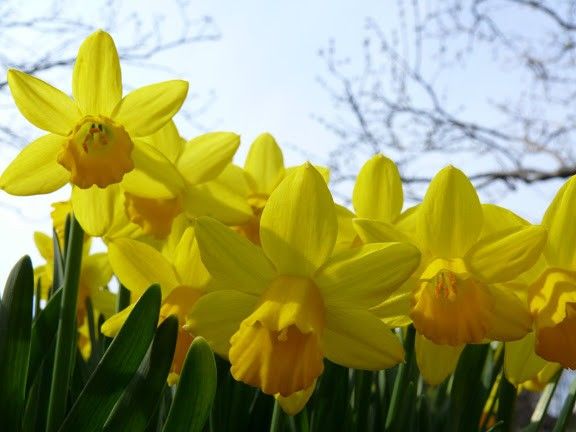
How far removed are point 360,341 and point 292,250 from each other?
0.13 meters

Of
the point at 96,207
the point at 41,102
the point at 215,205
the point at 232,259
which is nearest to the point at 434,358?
the point at 232,259

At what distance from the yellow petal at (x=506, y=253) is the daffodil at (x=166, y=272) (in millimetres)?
362

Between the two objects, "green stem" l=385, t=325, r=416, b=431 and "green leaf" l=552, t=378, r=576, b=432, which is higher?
"green stem" l=385, t=325, r=416, b=431

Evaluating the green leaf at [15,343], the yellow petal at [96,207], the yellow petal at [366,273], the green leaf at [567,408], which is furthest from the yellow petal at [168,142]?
the green leaf at [567,408]

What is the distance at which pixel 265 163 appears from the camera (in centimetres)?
141

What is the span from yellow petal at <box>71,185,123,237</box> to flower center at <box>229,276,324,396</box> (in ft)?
1.09

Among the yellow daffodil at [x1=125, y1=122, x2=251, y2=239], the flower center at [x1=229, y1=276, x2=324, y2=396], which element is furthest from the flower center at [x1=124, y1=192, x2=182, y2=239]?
the flower center at [x1=229, y1=276, x2=324, y2=396]

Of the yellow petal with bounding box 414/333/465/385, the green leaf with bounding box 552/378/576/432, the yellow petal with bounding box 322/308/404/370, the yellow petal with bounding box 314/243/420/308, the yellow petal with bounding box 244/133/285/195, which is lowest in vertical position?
the green leaf with bounding box 552/378/576/432

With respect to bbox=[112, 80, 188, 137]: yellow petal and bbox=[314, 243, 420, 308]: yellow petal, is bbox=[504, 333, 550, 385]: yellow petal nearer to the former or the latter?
bbox=[314, 243, 420, 308]: yellow petal

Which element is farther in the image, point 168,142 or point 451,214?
point 168,142

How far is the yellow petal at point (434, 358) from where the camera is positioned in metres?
0.96

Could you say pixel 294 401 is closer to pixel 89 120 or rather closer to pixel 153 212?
pixel 153 212

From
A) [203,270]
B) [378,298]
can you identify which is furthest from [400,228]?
[203,270]

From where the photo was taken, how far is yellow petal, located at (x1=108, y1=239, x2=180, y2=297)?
101cm
